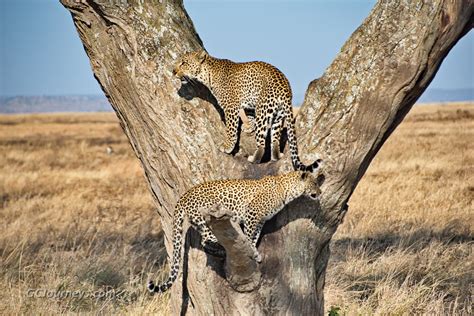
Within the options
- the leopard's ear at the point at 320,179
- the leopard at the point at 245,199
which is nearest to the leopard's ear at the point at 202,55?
the leopard at the point at 245,199

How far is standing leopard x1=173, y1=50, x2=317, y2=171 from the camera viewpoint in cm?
583

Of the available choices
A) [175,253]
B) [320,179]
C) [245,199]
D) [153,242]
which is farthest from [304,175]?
[153,242]

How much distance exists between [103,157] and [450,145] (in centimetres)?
1106

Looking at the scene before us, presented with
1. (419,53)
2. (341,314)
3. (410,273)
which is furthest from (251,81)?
(410,273)

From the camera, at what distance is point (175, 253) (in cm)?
577

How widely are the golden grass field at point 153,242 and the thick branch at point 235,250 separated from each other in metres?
1.90

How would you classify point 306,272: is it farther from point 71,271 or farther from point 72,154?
point 72,154

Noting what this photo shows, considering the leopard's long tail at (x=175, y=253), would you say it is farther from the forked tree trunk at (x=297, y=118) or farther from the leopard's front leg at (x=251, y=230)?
the leopard's front leg at (x=251, y=230)

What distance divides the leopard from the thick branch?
14 centimetres

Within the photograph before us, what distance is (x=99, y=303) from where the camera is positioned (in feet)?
25.1

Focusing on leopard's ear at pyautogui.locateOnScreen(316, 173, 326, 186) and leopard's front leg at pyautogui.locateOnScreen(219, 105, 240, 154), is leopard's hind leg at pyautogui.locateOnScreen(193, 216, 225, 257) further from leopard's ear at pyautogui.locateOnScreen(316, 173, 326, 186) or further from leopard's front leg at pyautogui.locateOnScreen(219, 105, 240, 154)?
leopard's ear at pyautogui.locateOnScreen(316, 173, 326, 186)

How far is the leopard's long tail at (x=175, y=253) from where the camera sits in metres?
5.56

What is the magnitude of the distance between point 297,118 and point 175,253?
1.40 m

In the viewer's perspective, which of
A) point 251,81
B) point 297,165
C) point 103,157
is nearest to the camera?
point 297,165
